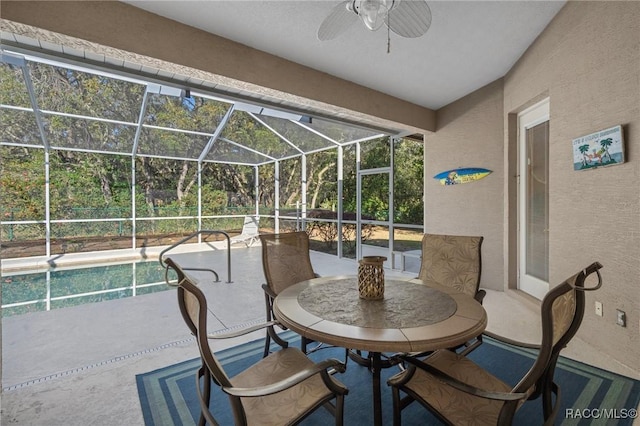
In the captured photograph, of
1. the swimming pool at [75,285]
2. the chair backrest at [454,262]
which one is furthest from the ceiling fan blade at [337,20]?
the swimming pool at [75,285]

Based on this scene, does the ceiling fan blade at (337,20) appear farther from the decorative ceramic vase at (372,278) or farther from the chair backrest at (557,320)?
the chair backrest at (557,320)

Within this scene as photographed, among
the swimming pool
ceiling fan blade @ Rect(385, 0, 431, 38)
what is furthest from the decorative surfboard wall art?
the swimming pool

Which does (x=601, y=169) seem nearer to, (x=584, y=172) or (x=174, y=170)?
(x=584, y=172)

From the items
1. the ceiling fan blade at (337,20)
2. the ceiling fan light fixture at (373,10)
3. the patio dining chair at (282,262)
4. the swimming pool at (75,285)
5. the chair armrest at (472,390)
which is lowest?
the swimming pool at (75,285)

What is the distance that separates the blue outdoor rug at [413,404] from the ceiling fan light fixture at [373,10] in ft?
8.09

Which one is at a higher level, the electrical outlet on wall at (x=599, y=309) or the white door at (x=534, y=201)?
the white door at (x=534, y=201)

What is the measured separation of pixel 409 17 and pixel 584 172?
2189 mm

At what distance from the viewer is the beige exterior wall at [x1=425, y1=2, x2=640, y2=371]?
2396mm

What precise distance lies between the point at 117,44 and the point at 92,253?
7.15 meters

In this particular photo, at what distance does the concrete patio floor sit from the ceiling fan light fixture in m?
2.85

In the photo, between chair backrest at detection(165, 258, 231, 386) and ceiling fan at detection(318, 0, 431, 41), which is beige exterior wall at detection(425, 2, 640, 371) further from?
chair backrest at detection(165, 258, 231, 386)

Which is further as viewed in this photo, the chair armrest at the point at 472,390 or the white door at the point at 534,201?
the white door at the point at 534,201

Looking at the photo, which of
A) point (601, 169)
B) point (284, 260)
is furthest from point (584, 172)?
point (284, 260)

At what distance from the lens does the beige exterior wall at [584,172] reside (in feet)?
7.86
